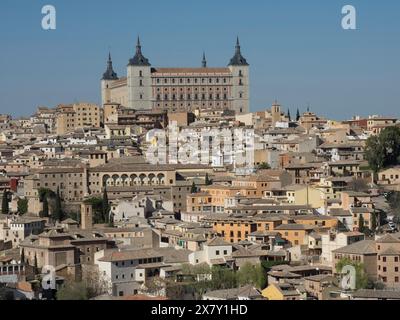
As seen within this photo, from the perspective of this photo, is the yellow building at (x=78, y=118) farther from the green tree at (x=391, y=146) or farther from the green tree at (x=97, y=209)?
the green tree at (x=97, y=209)

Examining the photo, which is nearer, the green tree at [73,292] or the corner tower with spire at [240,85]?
the green tree at [73,292]

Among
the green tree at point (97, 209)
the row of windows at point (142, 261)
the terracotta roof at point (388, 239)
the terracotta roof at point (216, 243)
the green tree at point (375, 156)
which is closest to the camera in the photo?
the terracotta roof at point (388, 239)

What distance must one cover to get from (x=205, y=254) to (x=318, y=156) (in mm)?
7683

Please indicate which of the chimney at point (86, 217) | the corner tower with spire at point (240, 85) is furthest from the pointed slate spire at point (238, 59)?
the chimney at point (86, 217)

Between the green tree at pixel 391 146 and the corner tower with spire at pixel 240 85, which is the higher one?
the corner tower with spire at pixel 240 85

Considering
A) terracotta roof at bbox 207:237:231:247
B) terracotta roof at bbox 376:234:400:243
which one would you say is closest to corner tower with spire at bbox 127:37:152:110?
terracotta roof at bbox 207:237:231:247

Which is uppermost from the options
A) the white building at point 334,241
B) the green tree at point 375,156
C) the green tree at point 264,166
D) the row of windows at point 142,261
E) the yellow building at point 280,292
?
the green tree at point 375,156

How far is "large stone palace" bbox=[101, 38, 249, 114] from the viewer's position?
31594 millimetres

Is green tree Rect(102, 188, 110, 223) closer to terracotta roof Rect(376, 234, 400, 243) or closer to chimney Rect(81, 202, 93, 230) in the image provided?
chimney Rect(81, 202, 93, 230)

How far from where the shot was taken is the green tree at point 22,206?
1631 cm

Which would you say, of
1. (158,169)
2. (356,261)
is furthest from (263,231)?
(158,169)

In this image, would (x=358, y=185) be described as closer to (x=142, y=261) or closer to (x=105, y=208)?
(x=105, y=208)

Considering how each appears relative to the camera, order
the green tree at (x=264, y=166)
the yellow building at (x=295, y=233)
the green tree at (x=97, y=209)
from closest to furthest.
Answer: the yellow building at (x=295, y=233) → the green tree at (x=97, y=209) → the green tree at (x=264, y=166)

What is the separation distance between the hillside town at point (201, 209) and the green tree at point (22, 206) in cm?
2
